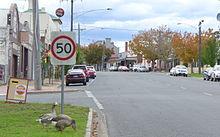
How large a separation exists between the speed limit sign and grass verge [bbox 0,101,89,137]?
5.46 ft

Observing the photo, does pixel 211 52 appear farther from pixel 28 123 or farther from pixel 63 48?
pixel 28 123

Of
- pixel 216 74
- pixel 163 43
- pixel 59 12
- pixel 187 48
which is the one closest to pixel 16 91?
pixel 59 12

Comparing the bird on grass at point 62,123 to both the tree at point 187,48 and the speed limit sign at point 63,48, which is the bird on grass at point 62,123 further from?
the tree at point 187,48

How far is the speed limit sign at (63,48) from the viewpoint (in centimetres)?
1114

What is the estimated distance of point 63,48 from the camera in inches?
440

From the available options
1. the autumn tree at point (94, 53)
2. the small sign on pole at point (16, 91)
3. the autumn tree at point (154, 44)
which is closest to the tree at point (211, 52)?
the autumn tree at point (154, 44)

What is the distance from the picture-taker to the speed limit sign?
1114cm

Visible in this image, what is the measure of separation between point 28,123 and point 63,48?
2.11 m

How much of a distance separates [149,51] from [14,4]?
63016mm

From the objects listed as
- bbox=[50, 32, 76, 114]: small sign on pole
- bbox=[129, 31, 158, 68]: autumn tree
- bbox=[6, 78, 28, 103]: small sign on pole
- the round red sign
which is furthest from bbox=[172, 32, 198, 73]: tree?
bbox=[50, 32, 76, 114]: small sign on pole

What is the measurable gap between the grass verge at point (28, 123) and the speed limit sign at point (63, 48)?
166cm

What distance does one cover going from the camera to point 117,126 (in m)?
12.2

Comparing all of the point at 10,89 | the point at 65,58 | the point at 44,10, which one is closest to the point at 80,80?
the point at 10,89

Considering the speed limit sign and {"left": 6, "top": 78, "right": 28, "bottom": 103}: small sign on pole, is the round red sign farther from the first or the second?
the speed limit sign
